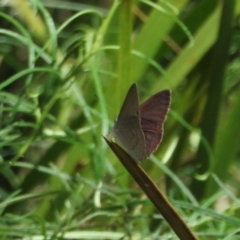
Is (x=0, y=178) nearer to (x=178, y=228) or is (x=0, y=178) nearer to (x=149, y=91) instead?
(x=149, y=91)

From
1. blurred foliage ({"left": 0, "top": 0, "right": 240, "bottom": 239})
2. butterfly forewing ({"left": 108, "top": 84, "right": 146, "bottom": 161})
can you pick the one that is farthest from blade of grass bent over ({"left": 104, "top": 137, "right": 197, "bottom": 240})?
blurred foliage ({"left": 0, "top": 0, "right": 240, "bottom": 239})

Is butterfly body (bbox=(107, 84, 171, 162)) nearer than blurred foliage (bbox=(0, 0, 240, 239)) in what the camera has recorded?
Yes

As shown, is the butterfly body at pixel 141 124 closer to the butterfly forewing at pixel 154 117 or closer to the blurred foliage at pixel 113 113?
the butterfly forewing at pixel 154 117

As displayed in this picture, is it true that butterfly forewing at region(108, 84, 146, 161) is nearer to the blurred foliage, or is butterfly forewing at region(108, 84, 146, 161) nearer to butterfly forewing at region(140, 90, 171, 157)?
butterfly forewing at region(140, 90, 171, 157)

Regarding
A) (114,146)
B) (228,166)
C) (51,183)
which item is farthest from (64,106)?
(114,146)

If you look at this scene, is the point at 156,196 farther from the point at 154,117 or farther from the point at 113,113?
the point at 113,113

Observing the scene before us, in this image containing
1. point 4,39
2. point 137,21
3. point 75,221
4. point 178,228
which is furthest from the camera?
point 137,21
